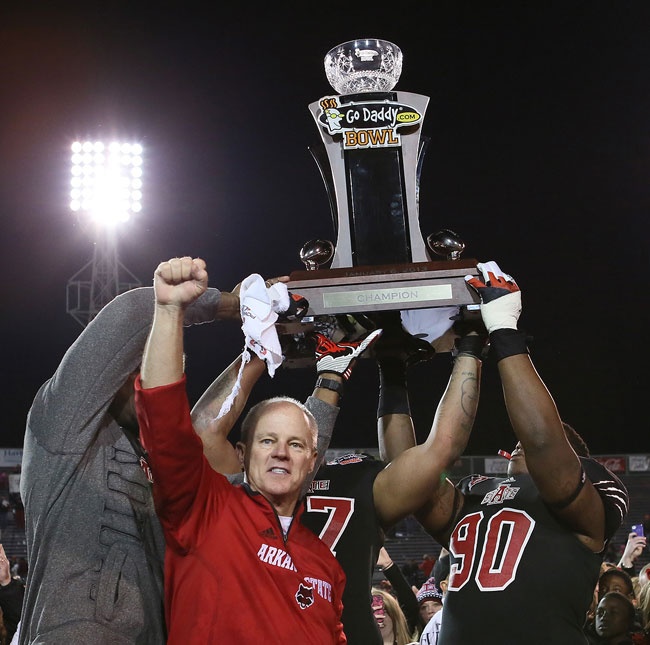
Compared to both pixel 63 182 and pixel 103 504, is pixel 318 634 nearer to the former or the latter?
pixel 103 504

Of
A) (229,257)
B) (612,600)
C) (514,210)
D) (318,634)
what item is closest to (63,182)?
(229,257)

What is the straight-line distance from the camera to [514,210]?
1830cm

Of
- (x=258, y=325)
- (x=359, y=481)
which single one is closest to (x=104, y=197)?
(x=359, y=481)

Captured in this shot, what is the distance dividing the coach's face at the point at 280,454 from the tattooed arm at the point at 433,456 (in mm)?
755

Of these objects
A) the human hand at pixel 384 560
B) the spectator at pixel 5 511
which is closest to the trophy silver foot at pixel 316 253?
the human hand at pixel 384 560

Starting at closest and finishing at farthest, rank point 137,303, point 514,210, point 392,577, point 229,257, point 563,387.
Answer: point 137,303
point 392,577
point 514,210
point 229,257
point 563,387

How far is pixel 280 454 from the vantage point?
2213 mm

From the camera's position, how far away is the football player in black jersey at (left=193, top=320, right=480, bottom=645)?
2.98 metres

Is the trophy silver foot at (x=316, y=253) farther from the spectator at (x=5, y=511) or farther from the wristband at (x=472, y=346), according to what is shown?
the spectator at (x=5, y=511)

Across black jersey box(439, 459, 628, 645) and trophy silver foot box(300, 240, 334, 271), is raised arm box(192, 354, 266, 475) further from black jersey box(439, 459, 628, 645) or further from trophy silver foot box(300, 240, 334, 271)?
black jersey box(439, 459, 628, 645)

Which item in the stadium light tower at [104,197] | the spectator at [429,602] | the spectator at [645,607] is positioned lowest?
the spectator at [429,602]

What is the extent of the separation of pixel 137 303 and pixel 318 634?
1029 mm

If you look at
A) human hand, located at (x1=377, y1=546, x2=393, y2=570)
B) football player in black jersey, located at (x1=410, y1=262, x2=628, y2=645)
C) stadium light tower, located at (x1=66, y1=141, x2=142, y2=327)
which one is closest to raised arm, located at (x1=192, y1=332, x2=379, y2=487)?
football player in black jersey, located at (x1=410, y1=262, x2=628, y2=645)

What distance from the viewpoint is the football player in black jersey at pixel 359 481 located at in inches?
117
